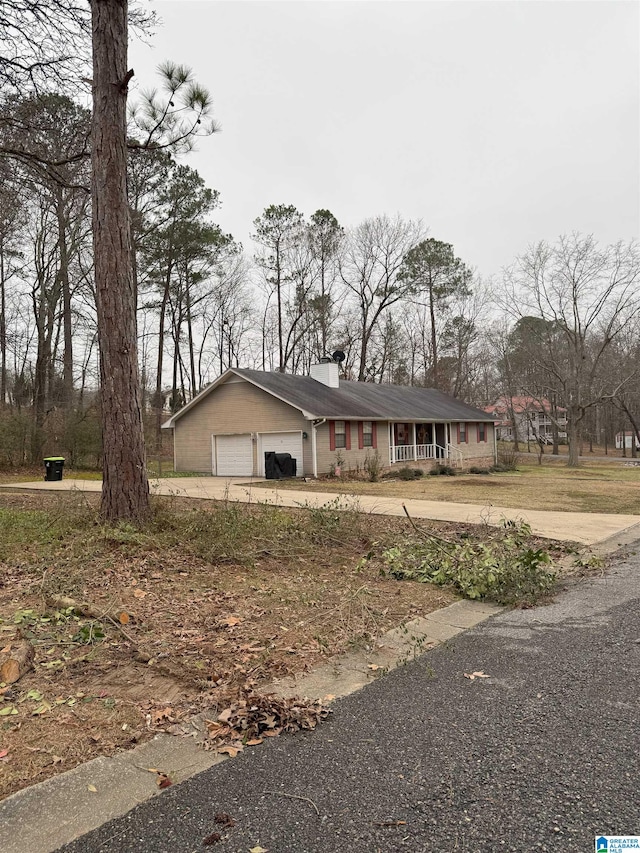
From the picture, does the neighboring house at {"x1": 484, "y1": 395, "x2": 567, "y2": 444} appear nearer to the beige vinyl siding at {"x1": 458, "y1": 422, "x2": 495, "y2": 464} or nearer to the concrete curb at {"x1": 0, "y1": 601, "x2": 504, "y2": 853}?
the beige vinyl siding at {"x1": 458, "y1": 422, "x2": 495, "y2": 464}

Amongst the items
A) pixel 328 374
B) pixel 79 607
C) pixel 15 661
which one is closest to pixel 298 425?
pixel 328 374

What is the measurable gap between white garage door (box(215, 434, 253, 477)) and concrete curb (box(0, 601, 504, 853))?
59.7ft

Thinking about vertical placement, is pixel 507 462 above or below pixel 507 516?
above

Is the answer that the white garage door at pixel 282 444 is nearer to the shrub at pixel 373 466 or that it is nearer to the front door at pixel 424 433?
the shrub at pixel 373 466

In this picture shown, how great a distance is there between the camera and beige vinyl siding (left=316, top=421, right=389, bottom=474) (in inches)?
776

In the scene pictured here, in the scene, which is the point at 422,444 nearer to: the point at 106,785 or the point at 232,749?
the point at 232,749

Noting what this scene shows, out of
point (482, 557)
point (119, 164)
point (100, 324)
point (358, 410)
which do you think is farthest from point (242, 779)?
point (358, 410)

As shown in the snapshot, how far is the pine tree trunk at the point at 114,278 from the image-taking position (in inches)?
262

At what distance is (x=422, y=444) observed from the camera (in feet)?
86.0

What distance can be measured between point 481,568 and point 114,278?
5326 mm

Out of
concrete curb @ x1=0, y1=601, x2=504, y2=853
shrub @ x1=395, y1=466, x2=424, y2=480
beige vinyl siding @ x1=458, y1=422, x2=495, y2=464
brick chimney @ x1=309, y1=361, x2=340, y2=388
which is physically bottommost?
concrete curb @ x1=0, y1=601, x2=504, y2=853

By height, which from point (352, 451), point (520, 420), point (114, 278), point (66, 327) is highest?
point (66, 327)

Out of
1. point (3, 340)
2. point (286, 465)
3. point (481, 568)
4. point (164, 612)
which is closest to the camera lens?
point (164, 612)

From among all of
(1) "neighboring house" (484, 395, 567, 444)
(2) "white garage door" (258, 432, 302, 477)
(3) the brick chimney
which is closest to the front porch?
(3) the brick chimney
